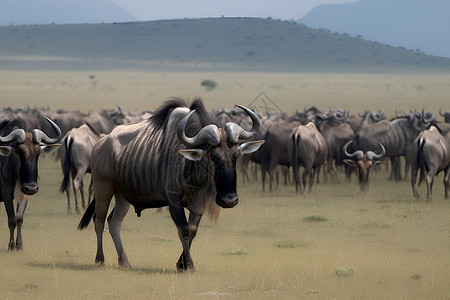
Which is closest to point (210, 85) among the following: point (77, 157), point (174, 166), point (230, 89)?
point (230, 89)

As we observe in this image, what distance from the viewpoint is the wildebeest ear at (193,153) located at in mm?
7922

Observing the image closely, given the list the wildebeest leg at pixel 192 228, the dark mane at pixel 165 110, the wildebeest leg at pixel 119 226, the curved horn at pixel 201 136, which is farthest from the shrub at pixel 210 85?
the curved horn at pixel 201 136

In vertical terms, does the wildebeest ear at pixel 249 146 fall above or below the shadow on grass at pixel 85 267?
above

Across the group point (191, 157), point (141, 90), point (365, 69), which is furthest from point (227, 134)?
point (365, 69)

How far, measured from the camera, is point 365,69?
11119cm

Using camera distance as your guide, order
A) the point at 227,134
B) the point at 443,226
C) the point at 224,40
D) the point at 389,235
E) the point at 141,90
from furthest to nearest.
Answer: the point at 224,40 < the point at 141,90 < the point at 443,226 < the point at 389,235 < the point at 227,134

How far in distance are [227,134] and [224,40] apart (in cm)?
12376

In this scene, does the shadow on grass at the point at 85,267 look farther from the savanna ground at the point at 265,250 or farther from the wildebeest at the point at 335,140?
the wildebeest at the point at 335,140

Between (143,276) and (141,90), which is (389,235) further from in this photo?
(141,90)

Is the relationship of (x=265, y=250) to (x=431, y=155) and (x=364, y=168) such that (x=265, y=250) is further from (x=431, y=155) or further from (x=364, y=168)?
(x=364, y=168)

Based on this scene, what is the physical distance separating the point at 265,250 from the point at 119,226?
2.27m

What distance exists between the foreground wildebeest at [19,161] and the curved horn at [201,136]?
2.17 m

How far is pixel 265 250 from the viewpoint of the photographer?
10.6 metres

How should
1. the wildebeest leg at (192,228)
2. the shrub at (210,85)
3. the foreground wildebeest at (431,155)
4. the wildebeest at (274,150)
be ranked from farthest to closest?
the shrub at (210,85) < the wildebeest at (274,150) < the foreground wildebeest at (431,155) < the wildebeest leg at (192,228)
